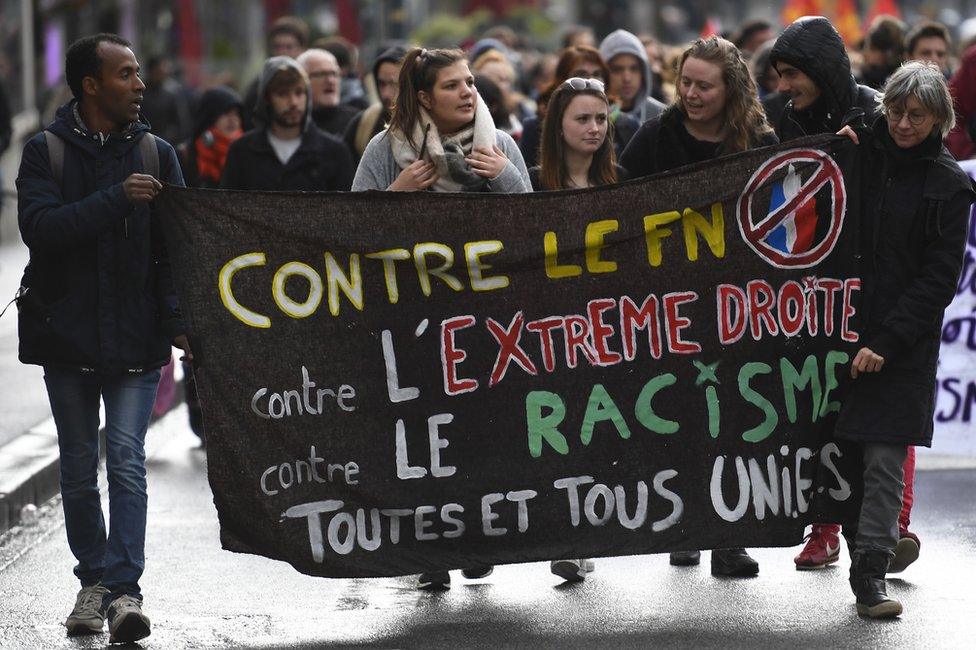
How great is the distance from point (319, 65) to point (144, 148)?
15.2 ft

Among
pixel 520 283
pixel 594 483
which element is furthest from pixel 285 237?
pixel 594 483

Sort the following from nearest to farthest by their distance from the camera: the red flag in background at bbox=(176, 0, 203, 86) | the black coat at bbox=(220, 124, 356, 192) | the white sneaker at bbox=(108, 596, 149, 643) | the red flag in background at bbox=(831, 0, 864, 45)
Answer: the white sneaker at bbox=(108, 596, 149, 643)
the black coat at bbox=(220, 124, 356, 192)
the red flag in background at bbox=(831, 0, 864, 45)
the red flag in background at bbox=(176, 0, 203, 86)

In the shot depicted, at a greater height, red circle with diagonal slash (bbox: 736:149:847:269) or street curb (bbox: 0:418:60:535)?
red circle with diagonal slash (bbox: 736:149:847:269)

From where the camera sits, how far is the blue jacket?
565cm

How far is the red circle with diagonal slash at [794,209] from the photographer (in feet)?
19.3

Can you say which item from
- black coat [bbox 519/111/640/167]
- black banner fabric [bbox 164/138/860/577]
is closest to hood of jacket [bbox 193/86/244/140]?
black coat [bbox 519/111/640/167]

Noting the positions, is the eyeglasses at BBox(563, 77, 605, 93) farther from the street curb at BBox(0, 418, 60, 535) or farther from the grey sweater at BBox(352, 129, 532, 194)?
the street curb at BBox(0, 418, 60, 535)

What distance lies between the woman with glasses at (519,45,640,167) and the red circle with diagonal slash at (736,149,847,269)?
223cm

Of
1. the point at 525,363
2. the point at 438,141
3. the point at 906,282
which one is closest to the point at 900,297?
the point at 906,282

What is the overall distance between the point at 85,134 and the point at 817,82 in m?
2.40

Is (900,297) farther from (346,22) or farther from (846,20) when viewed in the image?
(346,22)

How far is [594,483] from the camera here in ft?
19.1

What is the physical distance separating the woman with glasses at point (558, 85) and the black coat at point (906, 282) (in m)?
A: 2.41

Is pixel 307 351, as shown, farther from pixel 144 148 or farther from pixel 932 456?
pixel 932 456
